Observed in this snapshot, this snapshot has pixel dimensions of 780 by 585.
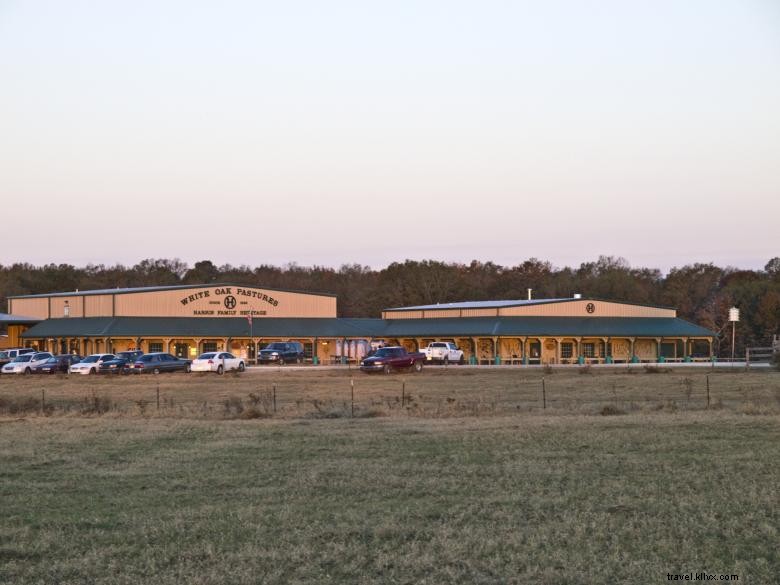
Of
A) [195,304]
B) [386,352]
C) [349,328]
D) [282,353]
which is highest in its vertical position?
[195,304]

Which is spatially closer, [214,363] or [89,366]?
[214,363]

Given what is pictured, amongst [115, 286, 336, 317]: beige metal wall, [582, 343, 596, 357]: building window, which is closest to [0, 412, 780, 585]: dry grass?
[115, 286, 336, 317]: beige metal wall

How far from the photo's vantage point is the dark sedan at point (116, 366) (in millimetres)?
57531

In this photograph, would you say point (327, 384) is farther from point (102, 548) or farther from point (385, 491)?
point (102, 548)

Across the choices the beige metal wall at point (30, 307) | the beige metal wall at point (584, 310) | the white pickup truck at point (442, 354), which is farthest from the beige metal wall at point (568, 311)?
the beige metal wall at point (30, 307)

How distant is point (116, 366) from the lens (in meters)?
58.0

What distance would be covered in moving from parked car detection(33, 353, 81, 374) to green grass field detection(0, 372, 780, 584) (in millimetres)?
33431

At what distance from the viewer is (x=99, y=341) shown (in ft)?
251

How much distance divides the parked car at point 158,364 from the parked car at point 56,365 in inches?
218

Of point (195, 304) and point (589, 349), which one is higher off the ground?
point (195, 304)

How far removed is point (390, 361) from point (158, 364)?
43.8ft

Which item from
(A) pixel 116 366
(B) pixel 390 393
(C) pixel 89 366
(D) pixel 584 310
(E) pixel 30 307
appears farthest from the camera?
(E) pixel 30 307

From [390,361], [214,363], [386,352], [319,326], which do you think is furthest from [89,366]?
[319,326]

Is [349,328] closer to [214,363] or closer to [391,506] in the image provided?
[214,363]
